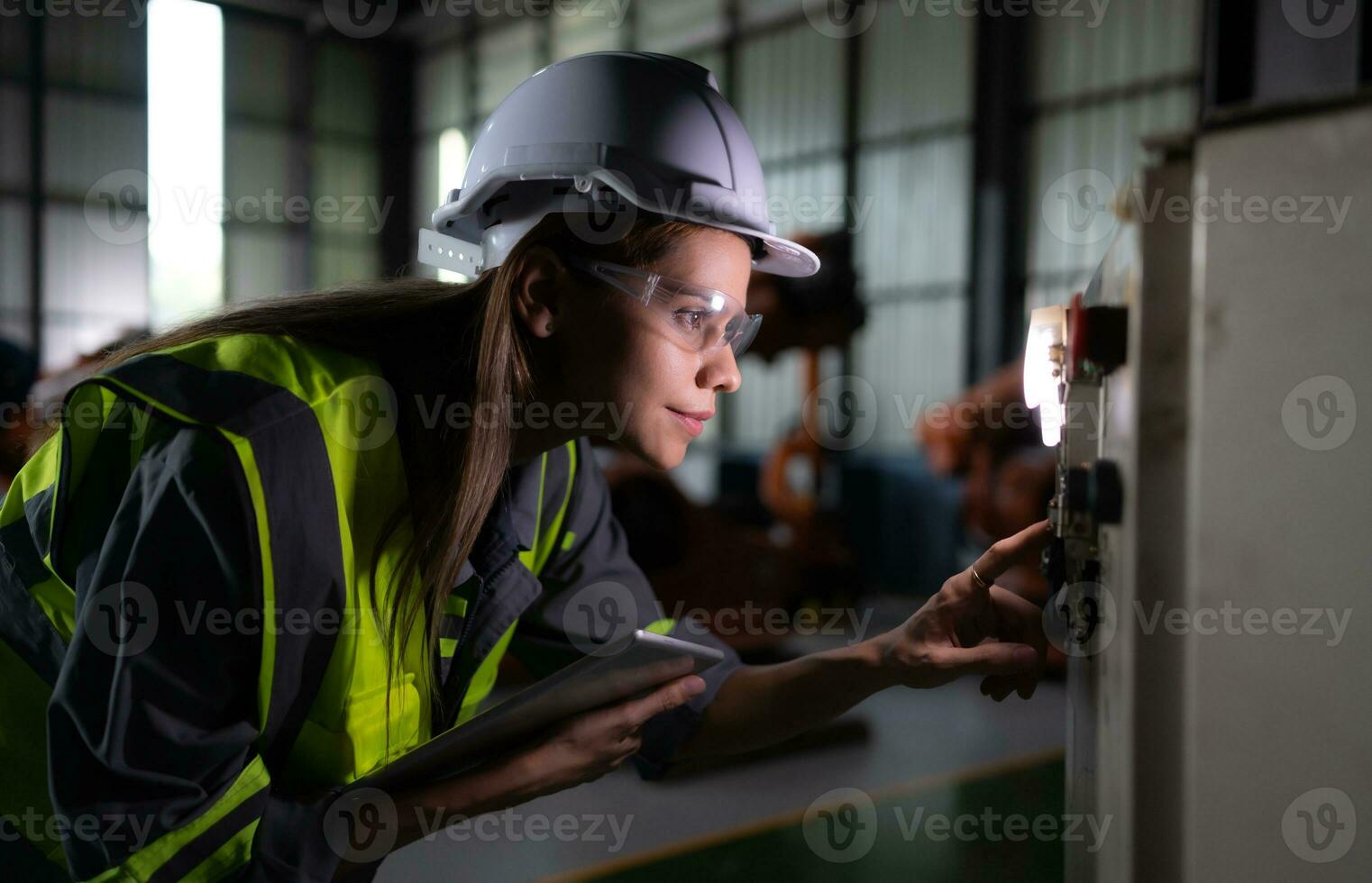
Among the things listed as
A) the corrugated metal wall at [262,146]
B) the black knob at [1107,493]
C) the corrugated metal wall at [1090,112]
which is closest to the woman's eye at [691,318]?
the black knob at [1107,493]

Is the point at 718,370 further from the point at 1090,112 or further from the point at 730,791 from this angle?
the point at 1090,112

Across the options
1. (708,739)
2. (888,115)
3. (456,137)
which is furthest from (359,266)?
(708,739)

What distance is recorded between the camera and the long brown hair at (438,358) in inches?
41.3

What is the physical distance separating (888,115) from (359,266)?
6.10 m

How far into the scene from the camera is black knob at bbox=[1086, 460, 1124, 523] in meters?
0.66

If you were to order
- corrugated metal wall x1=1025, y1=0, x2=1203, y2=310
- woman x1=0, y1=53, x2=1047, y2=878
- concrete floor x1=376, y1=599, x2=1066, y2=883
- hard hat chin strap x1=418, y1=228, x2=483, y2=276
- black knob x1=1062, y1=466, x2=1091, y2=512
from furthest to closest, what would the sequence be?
1. corrugated metal wall x1=1025, y1=0, x2=1203, y2=310
2. concrete floor x1=376, y1=599, x2=1066, y2=883
3. hard hat chin strap x1=418, y1=228, x2=483, y2=276
4. woman x1=0, y1=53, x2=1047, y2=878
5. black knob x1=1062, y1=466, x2=1091, y2=512

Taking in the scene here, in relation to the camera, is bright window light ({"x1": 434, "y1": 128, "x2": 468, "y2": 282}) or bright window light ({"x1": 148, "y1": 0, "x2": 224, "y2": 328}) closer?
bright window light ({"x1": 148, "y1": 0, "x2": 224, "y2": 328})

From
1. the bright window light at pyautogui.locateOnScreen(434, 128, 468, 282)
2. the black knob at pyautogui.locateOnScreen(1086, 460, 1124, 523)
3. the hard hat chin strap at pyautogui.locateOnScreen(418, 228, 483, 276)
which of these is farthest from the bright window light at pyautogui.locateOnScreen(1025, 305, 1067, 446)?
the bright window light at pyautogui.locateOnScreen(434, 128, 468, 282)

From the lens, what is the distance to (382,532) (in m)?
1.02

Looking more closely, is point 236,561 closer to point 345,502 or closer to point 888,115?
point 345,502

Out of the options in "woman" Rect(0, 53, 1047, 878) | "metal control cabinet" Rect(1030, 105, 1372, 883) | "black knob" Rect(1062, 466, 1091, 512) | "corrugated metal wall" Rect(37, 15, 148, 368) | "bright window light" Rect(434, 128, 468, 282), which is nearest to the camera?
"metal control cabinet" Rect(1030, 105, 1372, 883)

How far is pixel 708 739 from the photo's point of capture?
1354mm

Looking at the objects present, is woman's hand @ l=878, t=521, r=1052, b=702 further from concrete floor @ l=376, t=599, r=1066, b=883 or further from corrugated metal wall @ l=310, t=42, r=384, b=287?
corrugated metal wall @ l=310, t=42, r=384, b=287

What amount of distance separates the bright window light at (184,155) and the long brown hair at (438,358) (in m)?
9.54
